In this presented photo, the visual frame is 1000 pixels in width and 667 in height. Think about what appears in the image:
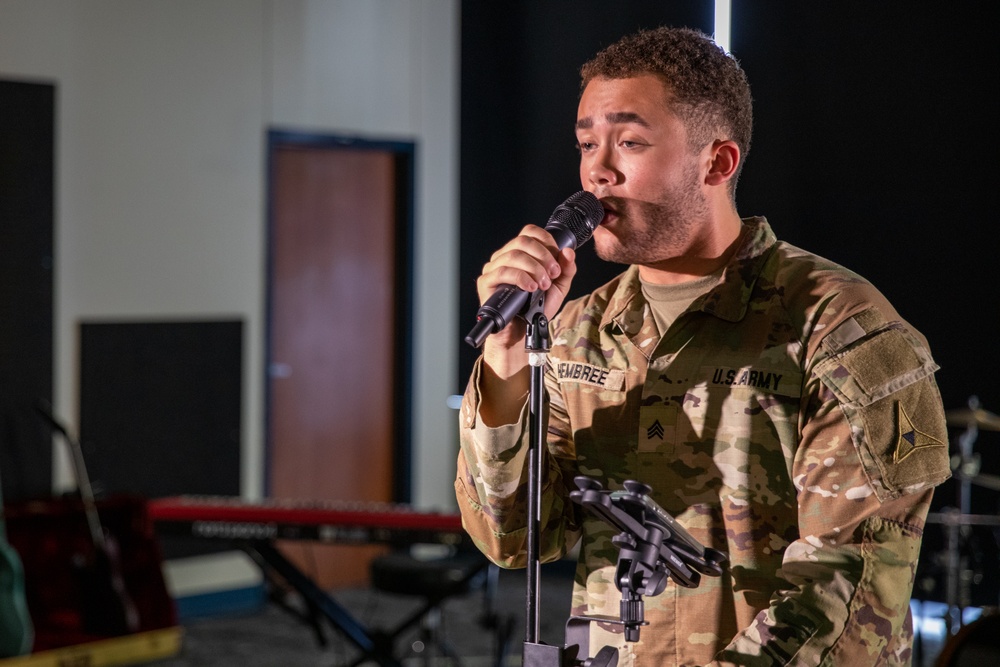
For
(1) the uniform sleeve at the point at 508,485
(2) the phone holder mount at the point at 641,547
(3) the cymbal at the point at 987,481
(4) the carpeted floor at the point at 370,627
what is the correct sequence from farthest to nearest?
(4) the carpeted floor at the point at 370,627 → (3) the cymbal at the point at 987,481 → (1) the uniform sleeve at the point at 508,485 → (2) the phone holder mount at the point at 641,547

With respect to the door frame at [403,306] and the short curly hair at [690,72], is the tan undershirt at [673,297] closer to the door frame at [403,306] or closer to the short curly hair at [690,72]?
the short curly hair at [690,72]

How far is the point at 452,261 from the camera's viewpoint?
6.55 metres

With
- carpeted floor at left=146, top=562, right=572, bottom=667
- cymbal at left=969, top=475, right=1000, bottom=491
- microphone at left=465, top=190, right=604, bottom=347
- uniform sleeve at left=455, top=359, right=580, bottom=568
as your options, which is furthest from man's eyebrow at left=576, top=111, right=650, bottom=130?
carpeted floor at left=146, top=562, right=572, bottom=667

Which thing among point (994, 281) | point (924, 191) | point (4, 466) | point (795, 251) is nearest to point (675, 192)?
point (795, 251)

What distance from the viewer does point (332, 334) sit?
20.9 feet

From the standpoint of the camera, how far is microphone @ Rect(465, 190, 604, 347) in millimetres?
1325

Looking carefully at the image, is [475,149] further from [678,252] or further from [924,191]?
[678,252]

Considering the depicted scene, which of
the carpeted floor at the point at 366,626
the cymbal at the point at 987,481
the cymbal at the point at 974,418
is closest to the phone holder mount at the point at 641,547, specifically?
the cymbal at the point at 974,418

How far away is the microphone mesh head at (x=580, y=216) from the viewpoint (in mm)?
1449

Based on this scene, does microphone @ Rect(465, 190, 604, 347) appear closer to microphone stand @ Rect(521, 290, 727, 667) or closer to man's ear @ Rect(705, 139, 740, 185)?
microphone stand @ Rect(521, 290, 727, 667)

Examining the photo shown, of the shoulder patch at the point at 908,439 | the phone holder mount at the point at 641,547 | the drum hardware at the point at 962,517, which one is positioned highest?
the shoulder patch at the point at 908,439

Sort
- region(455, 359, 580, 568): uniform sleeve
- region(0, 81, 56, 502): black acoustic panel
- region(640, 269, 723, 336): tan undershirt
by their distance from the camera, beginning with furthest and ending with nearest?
region(0, 81, 56, 502): black acoustic panel
region(640, 269, 723, 336): tan undershirt
region(455, 359, 580, 568): uniform sleeve

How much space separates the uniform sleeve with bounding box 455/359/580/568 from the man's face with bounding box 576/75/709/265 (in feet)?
0.84

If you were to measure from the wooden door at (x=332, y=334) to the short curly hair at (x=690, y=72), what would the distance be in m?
4.62
